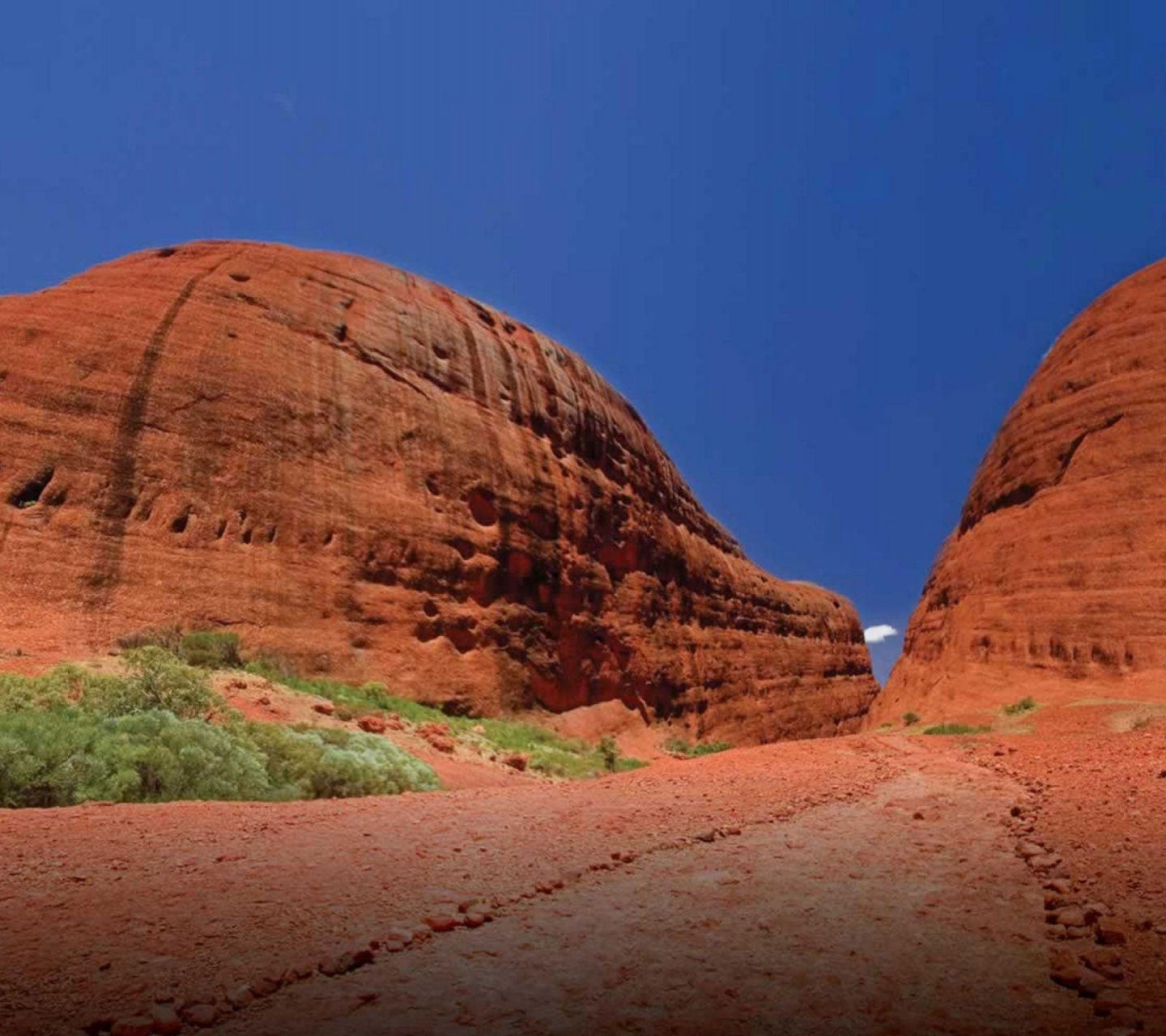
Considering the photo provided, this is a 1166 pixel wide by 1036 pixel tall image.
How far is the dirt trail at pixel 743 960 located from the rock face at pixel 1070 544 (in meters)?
15.4

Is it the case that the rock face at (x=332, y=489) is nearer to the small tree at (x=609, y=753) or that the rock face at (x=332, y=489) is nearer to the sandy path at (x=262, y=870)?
the small tree at (x=609, y=753)

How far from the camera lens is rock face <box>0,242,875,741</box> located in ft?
62.5

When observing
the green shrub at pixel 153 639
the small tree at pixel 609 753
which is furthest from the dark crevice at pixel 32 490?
the small tree at pixel 609 753

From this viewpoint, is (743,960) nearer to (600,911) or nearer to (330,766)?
(600,911)

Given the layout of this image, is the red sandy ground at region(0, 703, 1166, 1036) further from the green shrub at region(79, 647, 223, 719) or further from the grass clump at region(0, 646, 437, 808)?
the green shrub at region(79, 647, 223, 719)

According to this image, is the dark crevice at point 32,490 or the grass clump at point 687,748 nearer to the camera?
the dark crevice at point 32,490

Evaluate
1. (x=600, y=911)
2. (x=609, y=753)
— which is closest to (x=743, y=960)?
(x=600, y=911)

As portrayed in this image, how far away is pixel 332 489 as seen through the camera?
2267 cm

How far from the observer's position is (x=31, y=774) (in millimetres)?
7402

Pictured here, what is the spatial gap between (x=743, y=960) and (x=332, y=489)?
67.5ft

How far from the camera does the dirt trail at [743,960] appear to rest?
3.30 m

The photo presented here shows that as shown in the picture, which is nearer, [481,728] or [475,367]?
[481,728]

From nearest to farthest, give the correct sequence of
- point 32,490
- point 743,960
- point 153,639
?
point 743,960 → point 153,639 → point 32,490

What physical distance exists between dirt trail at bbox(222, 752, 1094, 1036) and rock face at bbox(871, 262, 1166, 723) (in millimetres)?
15437
